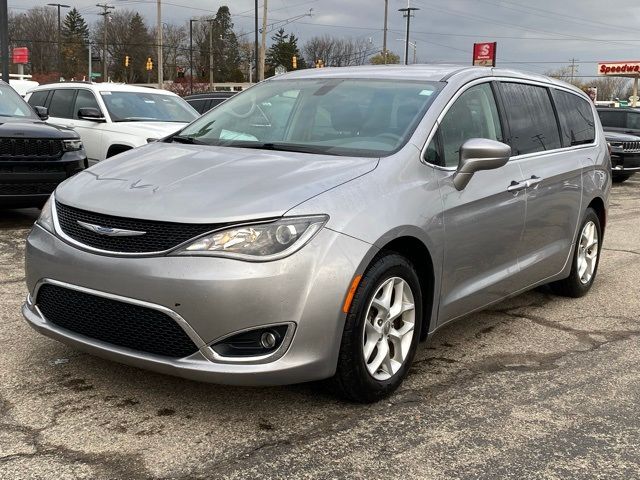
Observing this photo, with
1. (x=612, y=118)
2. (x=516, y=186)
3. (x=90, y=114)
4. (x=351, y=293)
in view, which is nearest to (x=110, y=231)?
(x=351, y=293)

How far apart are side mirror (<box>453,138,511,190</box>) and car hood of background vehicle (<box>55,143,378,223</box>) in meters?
0.58

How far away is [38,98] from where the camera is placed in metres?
11.8

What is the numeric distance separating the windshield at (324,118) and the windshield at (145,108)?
5969mm

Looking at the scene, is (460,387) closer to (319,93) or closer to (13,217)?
(319,93)

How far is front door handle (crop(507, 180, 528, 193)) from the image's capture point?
14.6 feet

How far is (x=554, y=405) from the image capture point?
12.0 ft

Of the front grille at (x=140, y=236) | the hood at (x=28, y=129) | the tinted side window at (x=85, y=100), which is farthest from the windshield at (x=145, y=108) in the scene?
the front grille at (x=140, y=236)

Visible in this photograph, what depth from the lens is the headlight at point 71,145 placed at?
828 centimetres

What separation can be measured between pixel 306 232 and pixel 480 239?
4.72 feet

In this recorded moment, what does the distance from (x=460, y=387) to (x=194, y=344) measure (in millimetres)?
1552

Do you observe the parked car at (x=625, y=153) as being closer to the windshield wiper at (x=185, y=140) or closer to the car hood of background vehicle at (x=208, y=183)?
the windshield wiper at (x=185, y=140)

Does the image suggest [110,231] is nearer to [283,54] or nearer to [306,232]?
[306,232]

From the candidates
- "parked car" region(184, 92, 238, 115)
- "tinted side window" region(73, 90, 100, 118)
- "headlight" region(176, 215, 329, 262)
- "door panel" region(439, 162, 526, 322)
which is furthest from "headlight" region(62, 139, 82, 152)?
"parked car" region(184, 92, 238, 115)

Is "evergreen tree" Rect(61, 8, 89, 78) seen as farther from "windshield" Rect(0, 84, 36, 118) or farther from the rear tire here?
the rear tire
